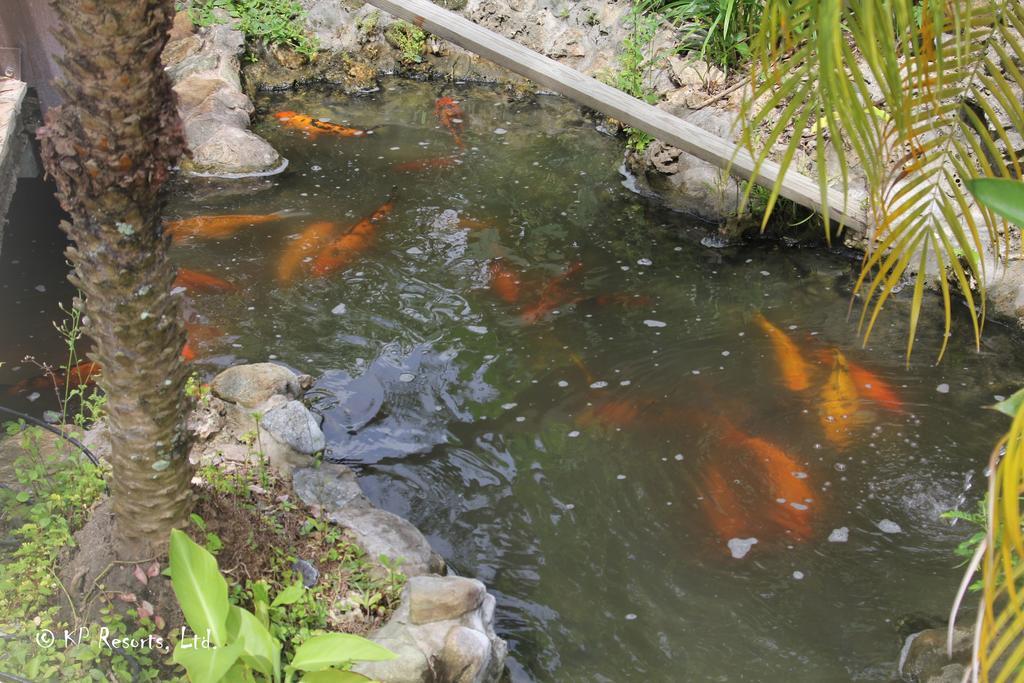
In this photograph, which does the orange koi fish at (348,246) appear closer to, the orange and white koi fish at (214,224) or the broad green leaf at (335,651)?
the orange and white koi fish at (214,224)

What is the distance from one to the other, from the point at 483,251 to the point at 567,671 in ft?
11.8

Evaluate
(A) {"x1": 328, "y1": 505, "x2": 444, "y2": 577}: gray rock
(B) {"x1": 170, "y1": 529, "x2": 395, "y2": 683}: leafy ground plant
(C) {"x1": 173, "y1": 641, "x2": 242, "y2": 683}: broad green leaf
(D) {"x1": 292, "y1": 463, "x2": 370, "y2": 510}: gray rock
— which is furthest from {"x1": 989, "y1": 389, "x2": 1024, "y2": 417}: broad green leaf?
(D) {"x1": 292, "y1": 463, "x2": 370, "y2": 510}: gray rock

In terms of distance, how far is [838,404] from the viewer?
4.76 m

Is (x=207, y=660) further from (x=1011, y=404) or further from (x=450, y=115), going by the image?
(x=450, y=115)

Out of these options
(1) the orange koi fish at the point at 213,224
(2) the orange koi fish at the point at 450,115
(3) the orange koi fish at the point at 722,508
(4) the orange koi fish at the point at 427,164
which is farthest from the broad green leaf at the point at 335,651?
(2) the orange koi fish at the point at 450,115

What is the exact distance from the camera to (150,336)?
7.93ft

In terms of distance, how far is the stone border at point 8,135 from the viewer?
5.93m

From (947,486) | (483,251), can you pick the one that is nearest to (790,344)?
(947,486)

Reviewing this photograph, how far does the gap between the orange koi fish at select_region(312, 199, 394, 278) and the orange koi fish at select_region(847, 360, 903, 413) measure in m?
3.43

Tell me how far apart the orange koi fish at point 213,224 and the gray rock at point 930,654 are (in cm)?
518

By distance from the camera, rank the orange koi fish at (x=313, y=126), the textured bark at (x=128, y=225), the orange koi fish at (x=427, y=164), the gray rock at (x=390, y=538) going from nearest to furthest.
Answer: the textured bark at (x=128, y=225)
the gray rock at (x=390, y=538)
the orange koi fish at (x=427, y=164)
the orange koi fish at (x=313, y=126)

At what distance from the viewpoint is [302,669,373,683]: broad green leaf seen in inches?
101

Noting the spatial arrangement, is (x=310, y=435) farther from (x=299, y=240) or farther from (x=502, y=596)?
(x=299, y=240)

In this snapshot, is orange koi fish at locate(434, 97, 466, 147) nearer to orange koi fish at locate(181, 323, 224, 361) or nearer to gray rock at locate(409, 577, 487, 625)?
orange koi fish at locate(181, 323, 224, 361)
